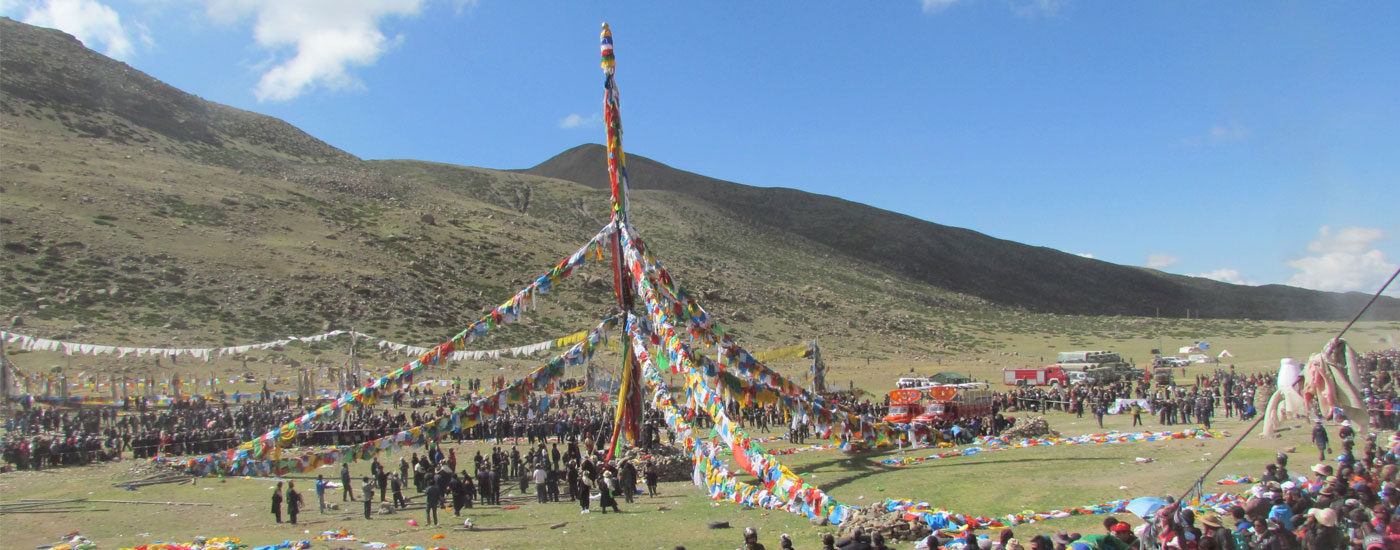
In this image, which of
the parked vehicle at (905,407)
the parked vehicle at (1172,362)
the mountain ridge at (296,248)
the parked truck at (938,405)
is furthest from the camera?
the parked vehicle at (1172,362)

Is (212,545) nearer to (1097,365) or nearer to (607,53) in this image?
(607,53)

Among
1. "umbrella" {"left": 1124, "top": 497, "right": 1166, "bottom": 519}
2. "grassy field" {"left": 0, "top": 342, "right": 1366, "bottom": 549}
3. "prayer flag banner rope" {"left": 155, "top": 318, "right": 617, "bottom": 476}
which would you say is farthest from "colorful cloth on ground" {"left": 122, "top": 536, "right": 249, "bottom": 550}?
"umbrella" {"left": 1124, "top": 497, "right": 1166, "bottom": 519}

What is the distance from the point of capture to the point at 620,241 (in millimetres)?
19234

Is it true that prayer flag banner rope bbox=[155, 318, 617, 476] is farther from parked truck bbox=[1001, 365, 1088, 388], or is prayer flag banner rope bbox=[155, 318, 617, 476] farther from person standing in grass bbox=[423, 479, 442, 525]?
parked truck bbox=[1001, 365, 1088, 388]

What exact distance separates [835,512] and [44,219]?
54.9 metres

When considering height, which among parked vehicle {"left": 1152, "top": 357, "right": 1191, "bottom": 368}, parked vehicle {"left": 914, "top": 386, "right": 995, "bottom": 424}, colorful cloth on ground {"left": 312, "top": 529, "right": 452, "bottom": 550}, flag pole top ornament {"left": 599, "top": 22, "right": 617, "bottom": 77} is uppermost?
flag pole top ornament {"left": 599, "top": 22, "right": 617, "bottom": 77}

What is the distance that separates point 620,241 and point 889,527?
9.21m

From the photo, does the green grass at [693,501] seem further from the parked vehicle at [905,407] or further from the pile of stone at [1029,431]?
the parked vehicle at [905,407]

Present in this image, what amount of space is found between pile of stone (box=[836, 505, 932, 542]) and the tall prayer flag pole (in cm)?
769

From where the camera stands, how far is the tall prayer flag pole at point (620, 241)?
747 inches

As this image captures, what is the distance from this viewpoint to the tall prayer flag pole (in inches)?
747

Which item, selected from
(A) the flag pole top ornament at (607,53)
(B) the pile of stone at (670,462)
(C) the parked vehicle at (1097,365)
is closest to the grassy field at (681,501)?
(B) the pile of stone at (670,462)

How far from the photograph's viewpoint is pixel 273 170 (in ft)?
266

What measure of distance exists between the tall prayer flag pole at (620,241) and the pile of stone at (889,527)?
7694 millimetres
